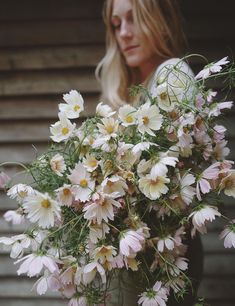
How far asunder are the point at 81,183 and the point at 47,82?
1192mm

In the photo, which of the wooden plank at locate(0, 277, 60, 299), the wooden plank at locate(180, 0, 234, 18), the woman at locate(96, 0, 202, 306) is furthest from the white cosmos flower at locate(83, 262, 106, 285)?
the wooden plank at locate(180, 0, 234, 18)

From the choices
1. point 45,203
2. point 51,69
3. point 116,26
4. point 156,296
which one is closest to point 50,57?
point 51,69

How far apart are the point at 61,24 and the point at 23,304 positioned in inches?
49.3

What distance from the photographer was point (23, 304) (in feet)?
6.75

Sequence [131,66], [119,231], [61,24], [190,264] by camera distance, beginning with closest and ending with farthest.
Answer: [119,231] → [190,264] → [131,66] → [61,24]

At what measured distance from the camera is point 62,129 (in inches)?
39.0

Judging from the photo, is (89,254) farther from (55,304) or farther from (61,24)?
(61,24)

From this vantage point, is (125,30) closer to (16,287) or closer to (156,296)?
(156,296)

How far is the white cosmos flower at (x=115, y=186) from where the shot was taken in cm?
89

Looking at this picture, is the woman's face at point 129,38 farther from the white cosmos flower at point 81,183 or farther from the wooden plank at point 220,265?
the wooden plank at point 220,265

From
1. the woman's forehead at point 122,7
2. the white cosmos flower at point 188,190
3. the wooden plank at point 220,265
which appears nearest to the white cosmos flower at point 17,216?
the white cosmos flower at point 188,190

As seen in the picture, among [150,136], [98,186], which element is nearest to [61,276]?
[98,186]

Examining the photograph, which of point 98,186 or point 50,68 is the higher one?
point 50,68

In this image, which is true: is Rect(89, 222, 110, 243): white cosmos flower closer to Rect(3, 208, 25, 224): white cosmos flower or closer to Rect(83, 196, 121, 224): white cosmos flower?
Rect(83, 196, 121, 224): white cosmos flower
